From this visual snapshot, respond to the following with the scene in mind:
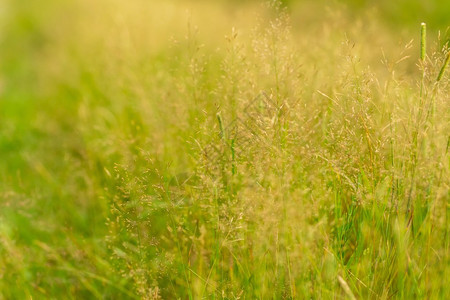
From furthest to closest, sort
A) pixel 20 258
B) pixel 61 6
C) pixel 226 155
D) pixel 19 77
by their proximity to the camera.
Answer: pixel 61 6 → pixel 19 77 → pixel 20 258 → pixel 226 155

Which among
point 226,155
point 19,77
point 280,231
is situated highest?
point 226,155

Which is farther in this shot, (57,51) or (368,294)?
(57,51)

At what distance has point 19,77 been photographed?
18.0ft

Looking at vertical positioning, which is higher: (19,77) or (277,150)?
(277,150)

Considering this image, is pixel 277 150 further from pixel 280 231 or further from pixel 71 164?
→ pixel 71 164

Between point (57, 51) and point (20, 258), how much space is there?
3951 millimetres

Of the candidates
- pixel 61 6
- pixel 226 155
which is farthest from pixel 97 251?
pixel 61 6

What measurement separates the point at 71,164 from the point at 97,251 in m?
0.96

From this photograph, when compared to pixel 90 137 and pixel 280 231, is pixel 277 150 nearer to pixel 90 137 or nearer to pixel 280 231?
pixel 280 231

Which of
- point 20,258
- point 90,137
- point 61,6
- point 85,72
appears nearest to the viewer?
point 20,258

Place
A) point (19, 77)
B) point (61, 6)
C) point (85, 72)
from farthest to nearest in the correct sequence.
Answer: point (61, 6)
point (19, 77)
point (85, 72)

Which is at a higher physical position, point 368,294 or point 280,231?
point 280,231

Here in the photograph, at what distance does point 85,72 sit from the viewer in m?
4.79

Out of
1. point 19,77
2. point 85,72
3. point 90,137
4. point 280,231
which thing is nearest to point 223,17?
point 85,72
